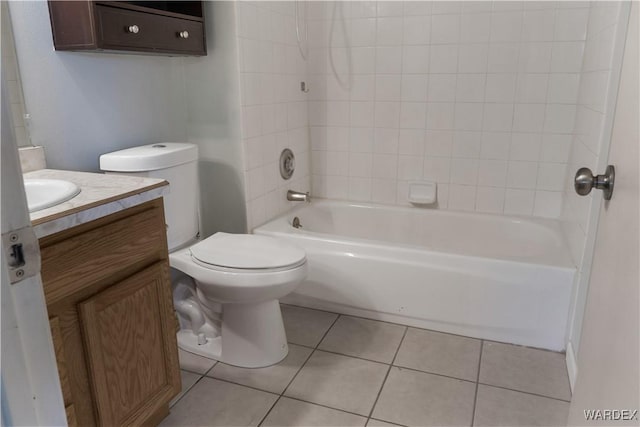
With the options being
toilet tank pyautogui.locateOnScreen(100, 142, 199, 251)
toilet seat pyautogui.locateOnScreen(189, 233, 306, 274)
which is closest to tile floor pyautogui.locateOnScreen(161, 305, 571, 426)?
toilet seat pyautogui.locateOnScreen(189, 233, 306, 274)

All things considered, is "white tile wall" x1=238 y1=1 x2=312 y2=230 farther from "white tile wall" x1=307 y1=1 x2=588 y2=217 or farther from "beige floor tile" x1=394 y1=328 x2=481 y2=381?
"beige floor tile" x1=394 y1=328 x2=481 y2=381

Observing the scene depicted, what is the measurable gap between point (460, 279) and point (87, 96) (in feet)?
5.48

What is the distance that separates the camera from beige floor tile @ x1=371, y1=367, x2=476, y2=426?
5.32 ft

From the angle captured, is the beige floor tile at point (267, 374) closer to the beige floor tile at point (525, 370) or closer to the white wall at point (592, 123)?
the beige floor tile at point (525, 370)

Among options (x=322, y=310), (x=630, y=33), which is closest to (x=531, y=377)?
(x=322, y=310)

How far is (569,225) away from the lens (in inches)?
87.2

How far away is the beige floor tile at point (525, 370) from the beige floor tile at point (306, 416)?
56 centimetres

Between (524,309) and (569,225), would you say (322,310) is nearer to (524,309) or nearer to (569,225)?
(524,309)

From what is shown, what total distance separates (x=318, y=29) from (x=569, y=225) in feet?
5.51

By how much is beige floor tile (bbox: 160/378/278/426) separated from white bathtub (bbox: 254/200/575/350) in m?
0.68

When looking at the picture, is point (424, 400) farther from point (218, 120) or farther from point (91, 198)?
point (218, 120)

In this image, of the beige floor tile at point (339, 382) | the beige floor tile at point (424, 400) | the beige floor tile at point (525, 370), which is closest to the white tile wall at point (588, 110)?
the beige floor tile at point (525, 370)

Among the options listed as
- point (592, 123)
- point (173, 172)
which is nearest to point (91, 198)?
point (173, 172)

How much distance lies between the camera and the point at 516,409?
1.66 m
